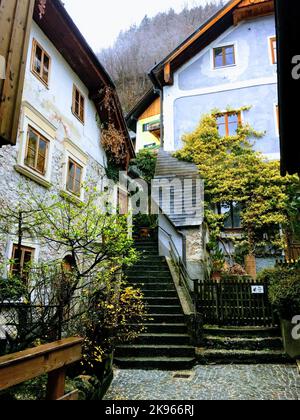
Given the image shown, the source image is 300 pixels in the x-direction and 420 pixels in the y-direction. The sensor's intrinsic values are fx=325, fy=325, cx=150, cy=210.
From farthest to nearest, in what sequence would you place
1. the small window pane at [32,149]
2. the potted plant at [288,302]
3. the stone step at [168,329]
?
the stone step at [168,329]
the small window pane at [32,149]
the potted plant at [288,302]

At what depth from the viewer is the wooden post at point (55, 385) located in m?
3.17

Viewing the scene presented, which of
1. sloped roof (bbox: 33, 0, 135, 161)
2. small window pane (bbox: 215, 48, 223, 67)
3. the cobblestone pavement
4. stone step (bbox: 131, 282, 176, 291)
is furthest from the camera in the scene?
small window pane (bbox: 215, 48, 223, 67)

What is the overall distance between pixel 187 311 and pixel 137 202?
11.1 metres

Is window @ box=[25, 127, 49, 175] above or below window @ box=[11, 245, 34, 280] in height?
above

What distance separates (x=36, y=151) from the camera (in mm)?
7977

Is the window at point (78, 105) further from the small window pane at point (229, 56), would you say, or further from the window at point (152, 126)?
the window at point (152, 126)

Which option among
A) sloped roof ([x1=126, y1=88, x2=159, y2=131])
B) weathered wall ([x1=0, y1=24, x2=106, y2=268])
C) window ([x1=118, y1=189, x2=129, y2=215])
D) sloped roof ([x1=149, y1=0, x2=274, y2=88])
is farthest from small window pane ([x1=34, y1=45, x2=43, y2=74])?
sloped roof ([x1=126, y1=88, x2=159, y2=131])

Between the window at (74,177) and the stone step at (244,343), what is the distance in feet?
18.2

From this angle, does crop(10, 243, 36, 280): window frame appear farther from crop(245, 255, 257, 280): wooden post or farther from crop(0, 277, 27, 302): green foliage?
crop(245, 255, 257, 280): wooden post

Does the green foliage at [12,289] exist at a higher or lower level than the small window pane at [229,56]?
lower

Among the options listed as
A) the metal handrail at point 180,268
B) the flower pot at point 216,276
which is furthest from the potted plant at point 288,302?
the flower pot at point 216,276

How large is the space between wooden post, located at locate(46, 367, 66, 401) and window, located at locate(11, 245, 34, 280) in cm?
322

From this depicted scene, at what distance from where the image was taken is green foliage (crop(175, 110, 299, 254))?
13.6 metres

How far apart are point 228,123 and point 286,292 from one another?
10.8 metres
